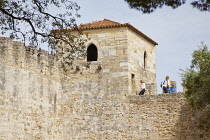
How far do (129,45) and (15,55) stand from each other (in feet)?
16.1

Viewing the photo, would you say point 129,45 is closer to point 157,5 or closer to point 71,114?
point 71,114

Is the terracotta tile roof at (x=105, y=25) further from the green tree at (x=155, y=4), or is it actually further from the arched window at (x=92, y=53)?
the green tree at (x=155, y=4)

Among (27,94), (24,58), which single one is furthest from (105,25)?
(27,94)

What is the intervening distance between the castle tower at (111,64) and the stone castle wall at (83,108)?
0.13 feet

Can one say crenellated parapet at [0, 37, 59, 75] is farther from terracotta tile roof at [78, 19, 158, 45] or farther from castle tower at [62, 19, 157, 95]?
terracotta tile roof at [78, 19, 158, 45]

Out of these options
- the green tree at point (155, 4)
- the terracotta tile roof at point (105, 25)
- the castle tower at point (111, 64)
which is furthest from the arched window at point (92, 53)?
the green tree at point (155, 4)

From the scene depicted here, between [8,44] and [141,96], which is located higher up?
[8,44]

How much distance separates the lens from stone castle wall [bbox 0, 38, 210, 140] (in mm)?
18453

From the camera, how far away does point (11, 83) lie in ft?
58.4

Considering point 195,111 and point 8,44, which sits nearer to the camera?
point 8,44

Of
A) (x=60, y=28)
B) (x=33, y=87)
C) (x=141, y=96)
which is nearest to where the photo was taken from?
(x=60, y=28)

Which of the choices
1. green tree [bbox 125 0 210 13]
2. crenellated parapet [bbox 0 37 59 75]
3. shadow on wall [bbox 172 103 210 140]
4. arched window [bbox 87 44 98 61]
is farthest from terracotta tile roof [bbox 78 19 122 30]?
green tree [bbox 125 0 210 13]

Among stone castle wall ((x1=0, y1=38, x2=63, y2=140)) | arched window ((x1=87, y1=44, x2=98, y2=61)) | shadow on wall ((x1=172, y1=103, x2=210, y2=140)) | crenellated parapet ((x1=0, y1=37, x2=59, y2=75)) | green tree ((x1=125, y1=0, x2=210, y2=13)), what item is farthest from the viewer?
arched window ((x1=87, y1=44, x2=98, y2=61))

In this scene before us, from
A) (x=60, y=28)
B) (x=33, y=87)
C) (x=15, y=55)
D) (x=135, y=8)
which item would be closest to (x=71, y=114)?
(x=33, y=87)
